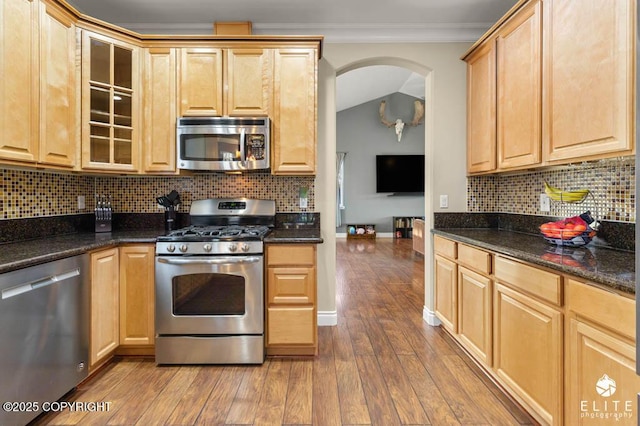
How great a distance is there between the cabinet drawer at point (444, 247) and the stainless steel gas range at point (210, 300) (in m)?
1.41

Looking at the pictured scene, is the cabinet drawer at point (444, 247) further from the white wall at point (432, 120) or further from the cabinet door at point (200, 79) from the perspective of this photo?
the cabinet door at point (200, 79)

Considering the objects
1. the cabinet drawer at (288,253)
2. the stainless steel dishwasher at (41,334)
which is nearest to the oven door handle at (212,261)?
the cabinet drawer at (288,253)

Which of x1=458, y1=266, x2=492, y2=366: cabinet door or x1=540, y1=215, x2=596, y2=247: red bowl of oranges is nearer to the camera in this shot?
x1=540, y1=215, x2=596, y2=247: red bowl of oranges

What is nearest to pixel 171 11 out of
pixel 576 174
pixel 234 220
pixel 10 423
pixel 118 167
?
pixel 118 167

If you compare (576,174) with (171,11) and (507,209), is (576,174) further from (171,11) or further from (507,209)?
(171,11)

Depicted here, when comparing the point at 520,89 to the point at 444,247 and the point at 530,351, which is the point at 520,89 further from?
the point at 530,351

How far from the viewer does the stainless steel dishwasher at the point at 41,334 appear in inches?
58.2

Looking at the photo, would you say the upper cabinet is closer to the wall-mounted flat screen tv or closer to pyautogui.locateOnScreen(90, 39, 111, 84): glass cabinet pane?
pyautogui.locateOnScreen(90, 39, 111, 84): glass cabinet pane

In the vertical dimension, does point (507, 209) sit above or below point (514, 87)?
below

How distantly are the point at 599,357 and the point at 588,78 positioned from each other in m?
1.27

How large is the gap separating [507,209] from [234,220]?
232 cm

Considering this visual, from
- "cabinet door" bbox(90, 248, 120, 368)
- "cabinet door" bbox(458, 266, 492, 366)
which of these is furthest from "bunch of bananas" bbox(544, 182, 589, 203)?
"cabinet door" bbox(90, 248, 120, 368)

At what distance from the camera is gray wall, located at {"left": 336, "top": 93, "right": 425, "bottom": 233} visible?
9.16 metres

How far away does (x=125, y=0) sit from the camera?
256 cm
